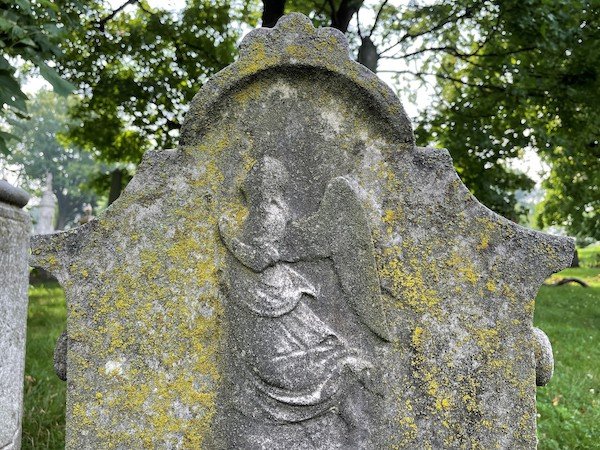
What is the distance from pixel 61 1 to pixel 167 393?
7.13m

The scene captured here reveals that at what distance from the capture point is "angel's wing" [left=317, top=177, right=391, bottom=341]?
2383 mm

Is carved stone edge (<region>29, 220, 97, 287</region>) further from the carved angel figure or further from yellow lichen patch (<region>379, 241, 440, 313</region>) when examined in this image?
yellow lichen patch (<region>379, 241, 440, 313</region>)

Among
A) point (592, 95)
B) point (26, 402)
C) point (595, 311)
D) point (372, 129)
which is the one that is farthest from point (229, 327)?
point (595, 311)

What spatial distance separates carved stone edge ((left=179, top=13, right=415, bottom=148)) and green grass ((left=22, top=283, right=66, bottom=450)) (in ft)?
9.37

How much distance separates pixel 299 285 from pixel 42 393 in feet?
12.0

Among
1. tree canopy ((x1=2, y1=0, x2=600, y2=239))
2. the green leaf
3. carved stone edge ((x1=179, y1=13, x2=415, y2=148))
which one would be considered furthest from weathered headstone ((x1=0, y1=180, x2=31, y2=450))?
tree canopy ((x1=2, y1=0, x2=600, y2=239))

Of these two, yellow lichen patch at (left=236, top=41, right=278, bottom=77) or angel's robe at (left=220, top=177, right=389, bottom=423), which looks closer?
angel's robe at (left=220, top=177, right=389, bottom=423)

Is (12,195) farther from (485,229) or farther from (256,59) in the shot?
(485,229)

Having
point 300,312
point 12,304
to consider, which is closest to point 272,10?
point 12,304

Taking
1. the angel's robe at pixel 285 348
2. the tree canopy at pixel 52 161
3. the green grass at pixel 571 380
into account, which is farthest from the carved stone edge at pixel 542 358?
the tree canopy at pixel 52 161

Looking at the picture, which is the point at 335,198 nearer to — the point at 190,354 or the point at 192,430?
the point at 190,354

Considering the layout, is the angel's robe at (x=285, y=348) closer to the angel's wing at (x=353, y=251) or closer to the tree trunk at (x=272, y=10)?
the angel's wing at (x=353, y=251)

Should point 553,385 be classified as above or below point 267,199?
below

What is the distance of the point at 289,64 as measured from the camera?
2439 mm
